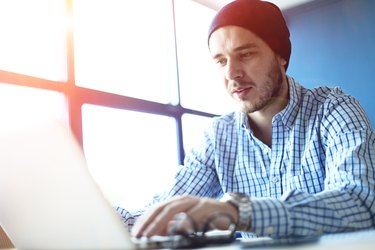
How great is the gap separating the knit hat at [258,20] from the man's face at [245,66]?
18 millimetres

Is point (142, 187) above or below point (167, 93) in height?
below

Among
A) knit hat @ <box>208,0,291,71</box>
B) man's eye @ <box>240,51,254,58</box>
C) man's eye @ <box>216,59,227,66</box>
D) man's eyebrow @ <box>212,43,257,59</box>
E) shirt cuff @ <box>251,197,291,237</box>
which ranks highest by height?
knit hat @ <box>208,0,291,71</box>

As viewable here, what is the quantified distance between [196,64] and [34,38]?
4.67ft

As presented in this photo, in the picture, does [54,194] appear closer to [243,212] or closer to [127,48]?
[243,212]

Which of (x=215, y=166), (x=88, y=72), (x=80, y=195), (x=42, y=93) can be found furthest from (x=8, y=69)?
(x=80, y=195)

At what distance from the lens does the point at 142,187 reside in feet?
8.84

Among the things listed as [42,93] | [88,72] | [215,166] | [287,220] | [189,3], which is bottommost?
[287,220]

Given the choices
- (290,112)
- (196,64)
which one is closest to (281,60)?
(290,112)

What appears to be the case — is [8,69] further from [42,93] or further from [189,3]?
[189,3]

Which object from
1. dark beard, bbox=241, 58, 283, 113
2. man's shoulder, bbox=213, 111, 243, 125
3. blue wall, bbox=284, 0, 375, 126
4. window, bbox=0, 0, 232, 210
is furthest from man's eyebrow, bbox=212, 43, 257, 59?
blue wall, bbox=284, 0, 375, 126

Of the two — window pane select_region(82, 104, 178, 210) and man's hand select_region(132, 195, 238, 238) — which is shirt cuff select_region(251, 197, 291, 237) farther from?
window pane select_region(82, 104, 178, 210)

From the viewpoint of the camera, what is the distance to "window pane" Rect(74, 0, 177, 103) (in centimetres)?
248

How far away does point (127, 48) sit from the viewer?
2.80 m

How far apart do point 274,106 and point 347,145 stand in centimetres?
43
